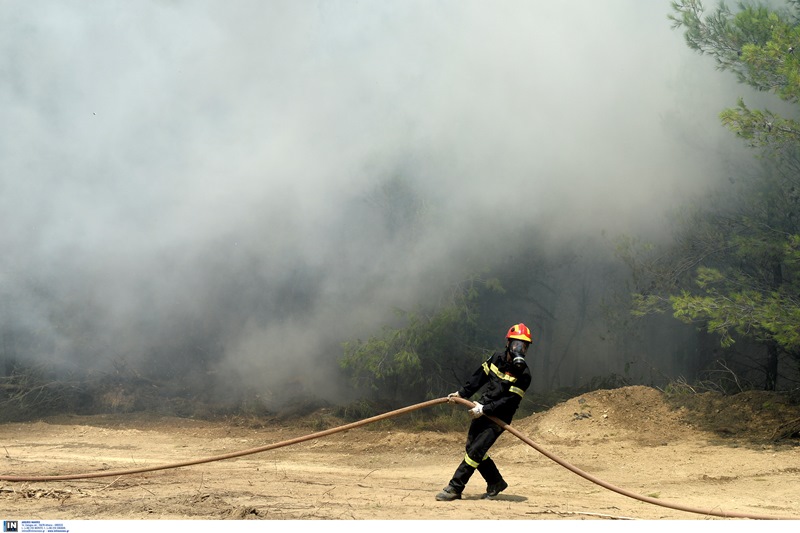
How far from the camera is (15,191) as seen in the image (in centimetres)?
1168

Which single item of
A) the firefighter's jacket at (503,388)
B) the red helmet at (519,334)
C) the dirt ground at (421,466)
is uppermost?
the red helmet at (519,334)

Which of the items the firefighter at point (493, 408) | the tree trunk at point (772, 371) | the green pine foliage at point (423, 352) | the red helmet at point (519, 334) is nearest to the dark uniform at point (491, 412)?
the firefighter at point (493, 408)

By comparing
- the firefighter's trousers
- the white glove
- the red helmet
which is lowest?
the firefighter's trousers

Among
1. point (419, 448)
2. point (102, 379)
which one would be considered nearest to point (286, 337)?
point (102, 379)

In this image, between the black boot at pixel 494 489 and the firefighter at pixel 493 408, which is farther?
the black boot at pixel 494 489

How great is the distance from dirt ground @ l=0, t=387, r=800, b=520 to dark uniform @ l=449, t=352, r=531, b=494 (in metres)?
0.24

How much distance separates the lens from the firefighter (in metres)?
6.48

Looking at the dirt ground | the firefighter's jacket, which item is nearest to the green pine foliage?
the dirt ground

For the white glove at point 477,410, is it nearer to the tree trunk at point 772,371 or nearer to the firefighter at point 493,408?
the firefighter at point 493,408

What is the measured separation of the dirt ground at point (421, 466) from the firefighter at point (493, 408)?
0.53 feet

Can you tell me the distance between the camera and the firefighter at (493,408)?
6484 mm

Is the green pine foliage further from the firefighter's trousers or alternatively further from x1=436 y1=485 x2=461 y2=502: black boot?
x1=436 y1=485 x2=461 y2=502: black boot

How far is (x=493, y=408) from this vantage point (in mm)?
6484

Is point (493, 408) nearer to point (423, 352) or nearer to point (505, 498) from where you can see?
point (505, 498)
